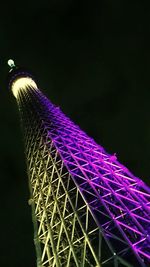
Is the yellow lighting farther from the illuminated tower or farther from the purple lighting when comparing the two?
the purple lighting

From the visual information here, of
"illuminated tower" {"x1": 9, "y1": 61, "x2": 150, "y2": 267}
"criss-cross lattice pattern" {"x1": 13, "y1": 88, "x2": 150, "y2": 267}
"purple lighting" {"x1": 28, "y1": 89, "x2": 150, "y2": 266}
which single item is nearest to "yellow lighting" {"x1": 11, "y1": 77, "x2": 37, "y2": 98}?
"illuminated tower" {"x1": 9, "y1": 61, "x2": 150, "y2": 267}

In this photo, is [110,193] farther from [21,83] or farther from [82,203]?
[21,83]

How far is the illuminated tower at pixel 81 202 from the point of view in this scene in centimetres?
1747

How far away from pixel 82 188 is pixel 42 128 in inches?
501

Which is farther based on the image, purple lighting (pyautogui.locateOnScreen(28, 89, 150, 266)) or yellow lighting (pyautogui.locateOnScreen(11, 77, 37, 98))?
yellow lighting (pyautogui.locateOnScreen(11, 77, 37, 98))

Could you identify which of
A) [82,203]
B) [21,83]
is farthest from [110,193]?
[21,83]

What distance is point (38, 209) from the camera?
997 inches

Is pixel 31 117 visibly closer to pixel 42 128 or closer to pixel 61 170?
pixel 42 128

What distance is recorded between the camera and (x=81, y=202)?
78.1 feet

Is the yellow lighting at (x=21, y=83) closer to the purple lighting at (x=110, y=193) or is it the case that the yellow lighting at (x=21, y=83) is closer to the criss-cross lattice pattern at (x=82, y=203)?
the criss-cross lattice pattern at (x=82, y=203)

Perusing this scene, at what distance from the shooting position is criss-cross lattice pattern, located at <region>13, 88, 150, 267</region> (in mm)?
17453

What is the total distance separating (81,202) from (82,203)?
10 centimetres

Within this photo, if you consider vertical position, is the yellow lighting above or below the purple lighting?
above

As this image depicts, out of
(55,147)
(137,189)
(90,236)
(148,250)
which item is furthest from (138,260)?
(55,147)
